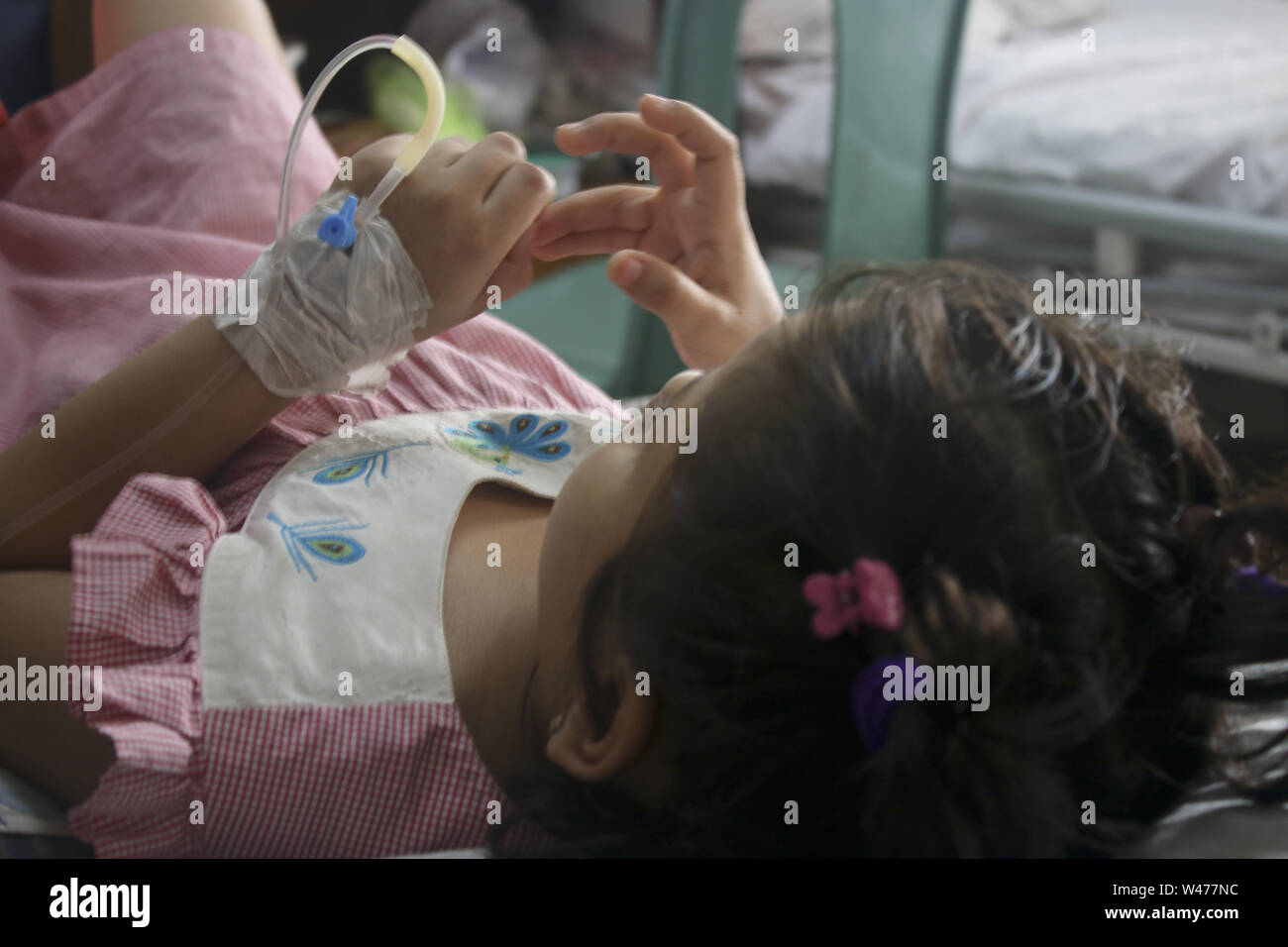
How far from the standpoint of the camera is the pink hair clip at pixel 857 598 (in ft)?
1.90

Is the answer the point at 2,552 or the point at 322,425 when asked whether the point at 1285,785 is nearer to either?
the point at 322,425

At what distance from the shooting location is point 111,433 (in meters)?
0.83

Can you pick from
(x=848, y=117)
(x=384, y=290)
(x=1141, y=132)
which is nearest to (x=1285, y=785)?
(x=384, y=290)

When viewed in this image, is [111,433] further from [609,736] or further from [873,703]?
[873,703]

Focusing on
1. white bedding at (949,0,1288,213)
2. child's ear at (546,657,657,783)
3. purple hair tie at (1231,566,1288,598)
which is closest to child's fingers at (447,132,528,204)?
child's ear at (546,657,657,783)

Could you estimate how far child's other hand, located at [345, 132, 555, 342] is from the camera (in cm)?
81

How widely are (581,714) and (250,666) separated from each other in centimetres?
21

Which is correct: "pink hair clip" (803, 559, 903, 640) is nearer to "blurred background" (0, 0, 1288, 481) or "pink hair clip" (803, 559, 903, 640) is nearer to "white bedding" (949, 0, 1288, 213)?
"blurred background" (0, 0, 1288, 481)

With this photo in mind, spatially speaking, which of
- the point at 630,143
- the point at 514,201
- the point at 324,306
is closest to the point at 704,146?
the point at 630,143

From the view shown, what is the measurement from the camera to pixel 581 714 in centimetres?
70

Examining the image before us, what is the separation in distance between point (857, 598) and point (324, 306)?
420 millimetres

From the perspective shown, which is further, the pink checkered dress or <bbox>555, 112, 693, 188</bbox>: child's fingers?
<bbox>555, 112, 693, 188</bbox>: child's fingers

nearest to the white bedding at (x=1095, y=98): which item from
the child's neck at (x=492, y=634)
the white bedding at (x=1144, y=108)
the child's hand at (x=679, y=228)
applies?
the white bedding at (x=1144, y=108)

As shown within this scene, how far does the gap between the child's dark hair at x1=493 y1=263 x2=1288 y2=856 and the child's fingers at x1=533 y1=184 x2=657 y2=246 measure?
0.27 m
